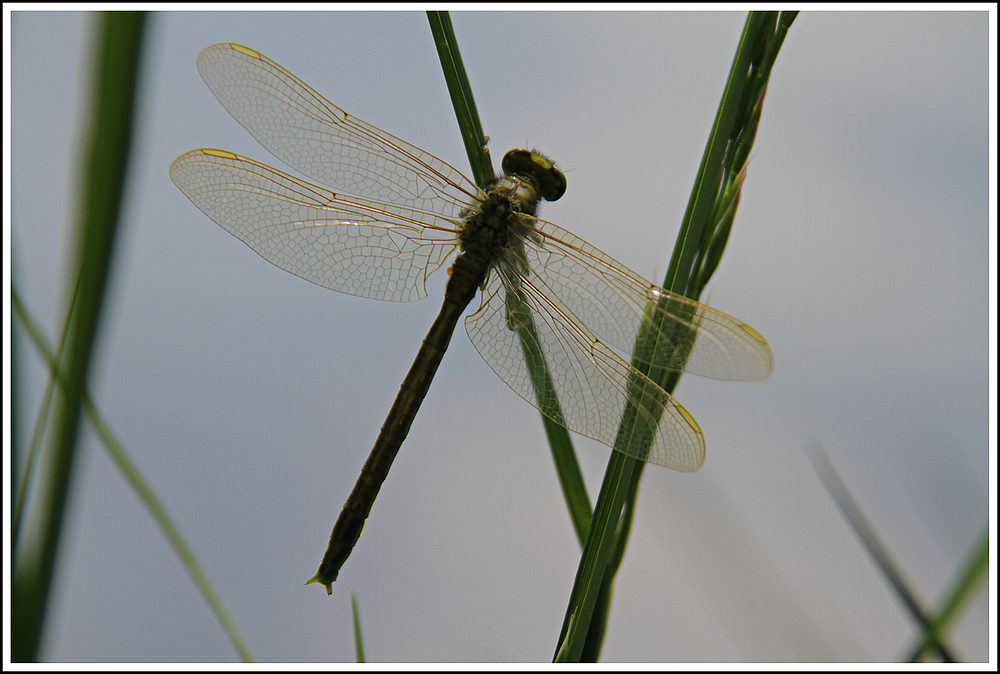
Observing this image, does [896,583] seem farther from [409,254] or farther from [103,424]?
[103,424]

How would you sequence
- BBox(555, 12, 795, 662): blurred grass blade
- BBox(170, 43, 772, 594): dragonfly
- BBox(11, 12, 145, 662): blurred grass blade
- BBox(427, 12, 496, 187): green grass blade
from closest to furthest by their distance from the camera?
BBox(11, 12, 145, 662): blurred grass blade
BBox(555, 12, 795, 662): blurred grass blade
BBox(427, 12, 496, 187): green grass blade
BBox(170, 43, 772, 594): dragonfly

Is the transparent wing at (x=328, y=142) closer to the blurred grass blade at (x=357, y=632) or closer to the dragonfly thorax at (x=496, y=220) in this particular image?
the dragonfly thorax at (x=496, y=220)

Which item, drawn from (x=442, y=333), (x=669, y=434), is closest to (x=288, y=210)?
(x=442, y=333)

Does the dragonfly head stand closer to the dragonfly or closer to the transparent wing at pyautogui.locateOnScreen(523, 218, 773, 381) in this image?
the dragonfly

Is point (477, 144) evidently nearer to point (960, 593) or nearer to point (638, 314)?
point (638, 314)

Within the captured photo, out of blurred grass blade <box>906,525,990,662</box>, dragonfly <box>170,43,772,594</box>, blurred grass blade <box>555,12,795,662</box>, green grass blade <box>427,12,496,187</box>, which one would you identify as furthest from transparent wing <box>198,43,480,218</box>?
blurred grass blade <box>906,525,990,662</box>

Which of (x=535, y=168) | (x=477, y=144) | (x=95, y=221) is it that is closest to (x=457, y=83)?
(x=477, y=144)
